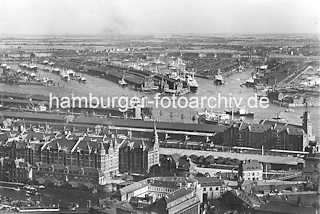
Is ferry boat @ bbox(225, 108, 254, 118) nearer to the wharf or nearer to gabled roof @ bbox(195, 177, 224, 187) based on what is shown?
the wharf

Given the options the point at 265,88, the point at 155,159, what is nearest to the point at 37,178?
the point at 155,159

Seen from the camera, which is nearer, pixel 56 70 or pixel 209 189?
pixel 209 189

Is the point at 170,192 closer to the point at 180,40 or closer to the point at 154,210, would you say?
the point at 154,210

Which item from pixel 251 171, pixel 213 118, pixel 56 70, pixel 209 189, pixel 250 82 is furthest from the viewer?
pixel 56 70

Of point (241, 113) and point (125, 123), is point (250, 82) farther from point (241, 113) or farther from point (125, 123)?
point (125, 123)

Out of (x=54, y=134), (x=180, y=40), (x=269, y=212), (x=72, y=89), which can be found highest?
(x=180, y=40)

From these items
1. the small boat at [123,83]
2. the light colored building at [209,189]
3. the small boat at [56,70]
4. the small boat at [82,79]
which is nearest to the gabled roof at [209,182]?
the light colored building at [209,189]

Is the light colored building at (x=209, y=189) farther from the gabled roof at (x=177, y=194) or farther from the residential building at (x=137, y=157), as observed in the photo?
the residential building at (x=137, y=157)

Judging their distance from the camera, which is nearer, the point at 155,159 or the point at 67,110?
the point at 155,159

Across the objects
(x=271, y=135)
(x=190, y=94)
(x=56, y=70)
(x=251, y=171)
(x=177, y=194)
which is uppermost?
(x=56, y=70)

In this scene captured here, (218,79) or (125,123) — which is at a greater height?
(218,79)

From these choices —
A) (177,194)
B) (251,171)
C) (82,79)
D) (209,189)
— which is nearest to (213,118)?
(251,171)
